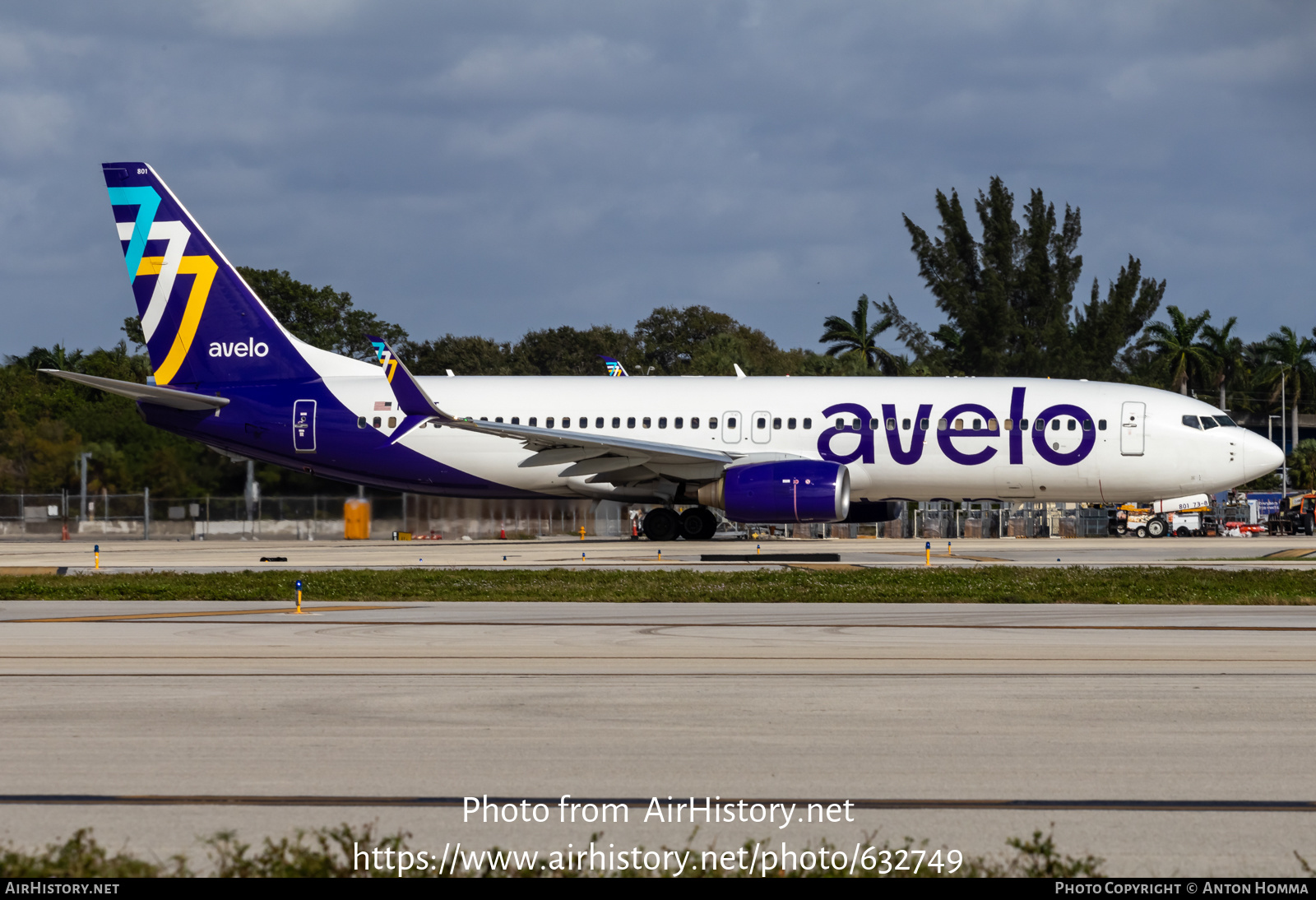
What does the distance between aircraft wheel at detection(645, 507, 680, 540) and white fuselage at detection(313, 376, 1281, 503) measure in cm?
145

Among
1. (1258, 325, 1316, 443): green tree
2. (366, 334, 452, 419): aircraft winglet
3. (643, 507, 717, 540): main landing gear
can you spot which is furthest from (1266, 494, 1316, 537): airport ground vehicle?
(1258, 325, 1316, 443): green tree

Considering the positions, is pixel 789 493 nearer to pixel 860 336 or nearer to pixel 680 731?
pixel 680 731

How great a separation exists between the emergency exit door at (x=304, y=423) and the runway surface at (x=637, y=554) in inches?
99.3

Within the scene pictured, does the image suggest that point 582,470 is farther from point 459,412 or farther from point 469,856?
point 469,856

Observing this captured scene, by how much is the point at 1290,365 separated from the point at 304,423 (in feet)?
292

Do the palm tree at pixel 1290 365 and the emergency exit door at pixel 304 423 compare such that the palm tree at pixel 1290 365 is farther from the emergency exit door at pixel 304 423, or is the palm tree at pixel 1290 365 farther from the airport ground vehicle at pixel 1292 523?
the emergency exit door at pixel 304 423

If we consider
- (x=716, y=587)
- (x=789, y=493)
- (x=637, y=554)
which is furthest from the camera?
(x=789, y=493)

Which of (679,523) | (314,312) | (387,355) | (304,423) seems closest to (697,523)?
(679,523)

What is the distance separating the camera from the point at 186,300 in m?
31.4

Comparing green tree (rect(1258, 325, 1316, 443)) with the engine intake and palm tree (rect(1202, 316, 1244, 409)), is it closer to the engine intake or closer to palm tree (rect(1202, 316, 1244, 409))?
palm tree (rect(1202, 316, 1244, 409))

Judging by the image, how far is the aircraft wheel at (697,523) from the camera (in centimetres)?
3098

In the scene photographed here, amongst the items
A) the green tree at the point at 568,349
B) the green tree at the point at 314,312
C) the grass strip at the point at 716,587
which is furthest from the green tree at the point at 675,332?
the grass strip at the point at 716,587

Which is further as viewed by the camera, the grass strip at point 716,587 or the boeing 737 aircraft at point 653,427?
the boeing 737 aircraft at point 653,427

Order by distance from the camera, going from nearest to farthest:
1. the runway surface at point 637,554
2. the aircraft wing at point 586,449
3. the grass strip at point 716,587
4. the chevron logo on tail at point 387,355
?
the grass strip at point 716,587 → the runway surface at point 637,554 → the aircraft wing at point 586,449 → the chevron logo on tail at point 387,355
